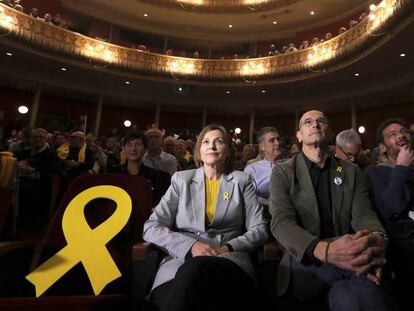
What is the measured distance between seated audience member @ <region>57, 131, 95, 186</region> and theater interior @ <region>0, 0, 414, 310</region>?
522 centimetres

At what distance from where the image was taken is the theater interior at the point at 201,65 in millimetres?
8023

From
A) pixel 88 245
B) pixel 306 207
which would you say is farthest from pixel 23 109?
pixel 306 207

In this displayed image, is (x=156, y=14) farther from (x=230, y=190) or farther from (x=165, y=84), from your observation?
(x=230, y=190)

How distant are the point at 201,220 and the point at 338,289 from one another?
0.68m

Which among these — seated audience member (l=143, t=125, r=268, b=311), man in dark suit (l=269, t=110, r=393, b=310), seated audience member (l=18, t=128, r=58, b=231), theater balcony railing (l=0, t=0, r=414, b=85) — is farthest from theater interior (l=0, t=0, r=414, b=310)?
seated audience member (l=143, t=125, r=268, b=311)

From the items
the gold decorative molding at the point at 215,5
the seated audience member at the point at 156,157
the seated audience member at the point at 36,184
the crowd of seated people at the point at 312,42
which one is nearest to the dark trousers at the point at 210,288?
the seated audience member at the point at 156,157

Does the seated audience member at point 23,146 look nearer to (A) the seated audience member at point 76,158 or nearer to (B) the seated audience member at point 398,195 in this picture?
(A) the seated audience member at point 76,158

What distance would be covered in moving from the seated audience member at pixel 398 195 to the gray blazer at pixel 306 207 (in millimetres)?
166

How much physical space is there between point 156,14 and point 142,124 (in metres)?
4.51

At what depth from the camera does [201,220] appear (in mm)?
1479

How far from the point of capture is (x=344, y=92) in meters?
9.60

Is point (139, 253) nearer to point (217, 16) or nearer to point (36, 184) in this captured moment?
point (36, 184)

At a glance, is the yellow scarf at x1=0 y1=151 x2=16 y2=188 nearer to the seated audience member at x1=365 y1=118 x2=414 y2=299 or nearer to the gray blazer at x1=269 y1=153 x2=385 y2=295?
the gray blazer at x1=269 y1=153 x2=385 y2=295

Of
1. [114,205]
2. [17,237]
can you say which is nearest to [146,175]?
[114,205]
